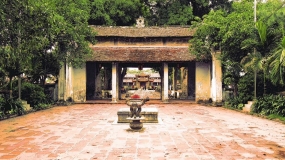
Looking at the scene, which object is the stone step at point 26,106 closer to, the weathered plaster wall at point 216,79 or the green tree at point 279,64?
the green tree at point 279,64

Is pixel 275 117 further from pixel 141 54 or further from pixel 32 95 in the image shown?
pixel 32 95

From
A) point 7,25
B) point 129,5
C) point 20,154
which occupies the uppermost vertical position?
point 129,5

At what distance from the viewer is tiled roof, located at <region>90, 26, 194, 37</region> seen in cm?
2309

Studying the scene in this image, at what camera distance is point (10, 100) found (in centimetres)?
1353

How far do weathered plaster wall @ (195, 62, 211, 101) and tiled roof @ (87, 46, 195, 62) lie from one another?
1.29 metres

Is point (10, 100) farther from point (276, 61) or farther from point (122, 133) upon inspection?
point (276, 61)

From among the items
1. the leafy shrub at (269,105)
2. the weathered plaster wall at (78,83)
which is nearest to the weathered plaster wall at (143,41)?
the weathered plaster wall at (78,83)

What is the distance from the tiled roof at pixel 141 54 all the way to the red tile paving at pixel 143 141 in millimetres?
11041

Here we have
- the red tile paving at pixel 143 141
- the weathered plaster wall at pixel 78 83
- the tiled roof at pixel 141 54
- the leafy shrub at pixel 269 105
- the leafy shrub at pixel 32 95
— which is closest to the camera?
the red tile paving at pixel 143 141

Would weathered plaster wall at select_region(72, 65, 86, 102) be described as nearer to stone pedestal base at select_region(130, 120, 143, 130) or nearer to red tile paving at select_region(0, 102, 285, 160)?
red tile paving at select_region(0, 102, 285, 160)

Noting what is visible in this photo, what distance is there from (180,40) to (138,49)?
11.7 feet

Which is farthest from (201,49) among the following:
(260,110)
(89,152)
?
(89,152)

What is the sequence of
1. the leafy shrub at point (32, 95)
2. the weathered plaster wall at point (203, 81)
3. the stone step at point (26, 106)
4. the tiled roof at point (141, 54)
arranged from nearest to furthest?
the stone step at point (26, 106)
the leafy shrub at point (32, 95)
the tiled roof at point (141, 54)
the weathered plaster wall at point (203, 81)

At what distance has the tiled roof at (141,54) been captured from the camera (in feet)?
70.7
